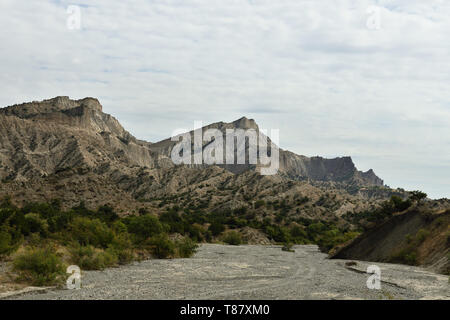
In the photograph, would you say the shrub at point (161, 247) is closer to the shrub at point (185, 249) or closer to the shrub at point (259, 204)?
the shrub at point (185, 249)

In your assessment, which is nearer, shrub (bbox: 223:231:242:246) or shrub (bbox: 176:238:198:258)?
shrub (bbox: 176:238:198:258)

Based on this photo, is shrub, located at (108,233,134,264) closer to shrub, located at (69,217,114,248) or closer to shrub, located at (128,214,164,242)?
shrub, located at (69,217,114,248)

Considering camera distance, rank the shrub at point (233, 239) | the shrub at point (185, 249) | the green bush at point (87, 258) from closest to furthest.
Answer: the green bush at point (87, 258)
the shrub at point (185, 249)
the shrub at point (233, 239)

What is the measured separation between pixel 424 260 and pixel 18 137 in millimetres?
164673

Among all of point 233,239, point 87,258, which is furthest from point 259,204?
point 87,258

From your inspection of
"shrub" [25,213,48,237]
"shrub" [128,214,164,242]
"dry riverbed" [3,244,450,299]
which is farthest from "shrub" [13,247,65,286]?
"shrub" [128,214,164,242]

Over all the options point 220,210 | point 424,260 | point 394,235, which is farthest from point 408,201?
point 220,210

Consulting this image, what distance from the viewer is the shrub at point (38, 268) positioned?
24.8 metres

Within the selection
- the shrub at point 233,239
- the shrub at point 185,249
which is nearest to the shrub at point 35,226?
the shrub at point 185,249

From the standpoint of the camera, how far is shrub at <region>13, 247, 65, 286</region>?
24766 mm

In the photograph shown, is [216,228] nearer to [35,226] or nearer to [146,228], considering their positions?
[146,228]
